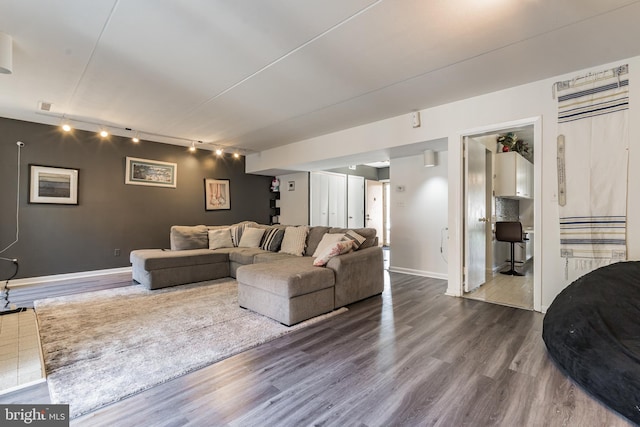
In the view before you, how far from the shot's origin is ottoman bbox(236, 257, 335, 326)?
2738mm

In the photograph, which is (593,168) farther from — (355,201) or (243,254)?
(355,201)

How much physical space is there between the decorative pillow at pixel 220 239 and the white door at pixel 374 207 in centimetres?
460

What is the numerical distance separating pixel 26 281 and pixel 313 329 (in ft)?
15.7

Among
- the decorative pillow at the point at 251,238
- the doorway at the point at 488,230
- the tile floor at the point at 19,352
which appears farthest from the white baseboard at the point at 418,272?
the tile floor at the point at 19,352

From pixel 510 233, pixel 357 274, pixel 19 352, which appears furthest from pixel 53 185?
pixel 510 233

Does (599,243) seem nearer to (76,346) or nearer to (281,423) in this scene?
(281,423)

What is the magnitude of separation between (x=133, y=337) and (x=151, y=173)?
411cm

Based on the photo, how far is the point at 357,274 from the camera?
340 centimetres

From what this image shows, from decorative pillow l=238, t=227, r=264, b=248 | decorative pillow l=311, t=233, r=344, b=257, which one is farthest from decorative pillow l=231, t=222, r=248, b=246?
decorative pillow l=311, t=233, r=344, b=257

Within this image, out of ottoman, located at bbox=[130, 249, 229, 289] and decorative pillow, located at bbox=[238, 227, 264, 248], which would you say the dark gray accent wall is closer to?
ottoman, located at bbox=[130, 249, 229, 289]

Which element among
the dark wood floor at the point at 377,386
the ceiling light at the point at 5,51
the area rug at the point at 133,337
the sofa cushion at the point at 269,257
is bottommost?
the dark wood floor at the point at 377,386

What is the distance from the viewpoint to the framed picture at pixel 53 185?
4.56m

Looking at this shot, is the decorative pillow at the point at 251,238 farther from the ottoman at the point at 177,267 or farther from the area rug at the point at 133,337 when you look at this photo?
the area rug at the point at 133,337

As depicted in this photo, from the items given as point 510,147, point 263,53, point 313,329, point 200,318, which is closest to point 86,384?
point 200,318
